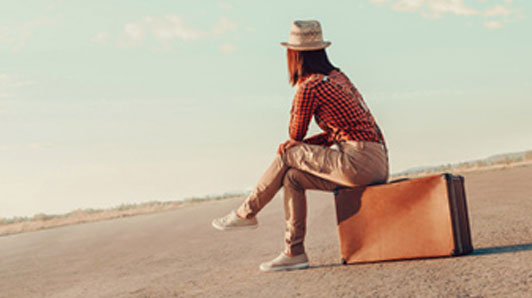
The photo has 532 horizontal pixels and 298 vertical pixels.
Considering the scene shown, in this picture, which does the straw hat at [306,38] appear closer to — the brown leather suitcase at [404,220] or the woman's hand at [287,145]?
the woman's hand at [287,145]

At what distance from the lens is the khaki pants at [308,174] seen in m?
4.83

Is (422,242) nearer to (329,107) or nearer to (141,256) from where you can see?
(329,107)

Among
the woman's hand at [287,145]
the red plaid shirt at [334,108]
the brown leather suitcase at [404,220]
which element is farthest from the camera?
the woman's hand at [287,145]

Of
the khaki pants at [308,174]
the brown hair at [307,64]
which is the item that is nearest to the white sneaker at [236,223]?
the khaki pants at [308,174]

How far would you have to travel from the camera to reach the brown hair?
5035 millimetres

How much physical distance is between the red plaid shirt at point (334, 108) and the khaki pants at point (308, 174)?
0.37ft

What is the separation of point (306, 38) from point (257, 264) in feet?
7.02

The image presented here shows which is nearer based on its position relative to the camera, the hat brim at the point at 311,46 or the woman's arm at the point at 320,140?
the hat brim at the point at 311,46

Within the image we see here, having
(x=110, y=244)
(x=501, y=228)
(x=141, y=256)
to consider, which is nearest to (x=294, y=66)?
(x=501, y=228)

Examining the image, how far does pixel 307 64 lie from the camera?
5.05 m

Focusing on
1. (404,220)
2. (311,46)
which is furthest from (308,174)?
(311,46)

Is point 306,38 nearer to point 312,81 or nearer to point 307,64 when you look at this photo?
point 307,64

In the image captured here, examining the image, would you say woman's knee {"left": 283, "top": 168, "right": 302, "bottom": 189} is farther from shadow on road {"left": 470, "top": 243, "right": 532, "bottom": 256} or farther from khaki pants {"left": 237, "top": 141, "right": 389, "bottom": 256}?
shadow on road {"left": 470, "top": 243, "right": 532, "bottom": 256}

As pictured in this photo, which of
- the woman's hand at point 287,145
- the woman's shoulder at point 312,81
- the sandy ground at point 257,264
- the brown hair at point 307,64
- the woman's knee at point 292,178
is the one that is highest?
the brown hair at point 307,64
